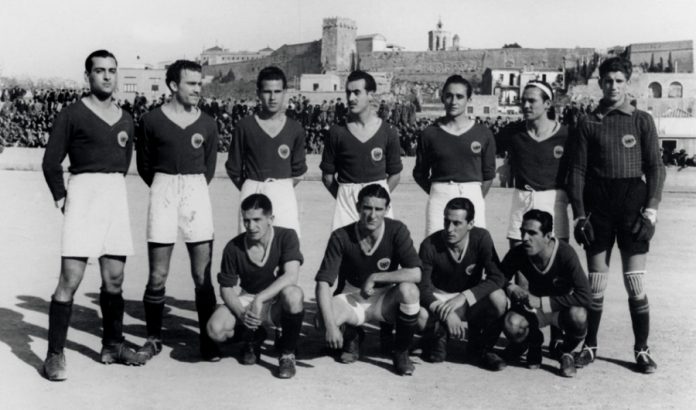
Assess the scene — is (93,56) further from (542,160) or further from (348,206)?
(542,160)

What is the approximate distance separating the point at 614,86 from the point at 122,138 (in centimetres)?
321

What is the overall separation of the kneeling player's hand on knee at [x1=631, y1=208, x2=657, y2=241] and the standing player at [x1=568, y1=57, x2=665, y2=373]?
0.01 metres

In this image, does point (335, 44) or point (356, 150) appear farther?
point (335, 44)

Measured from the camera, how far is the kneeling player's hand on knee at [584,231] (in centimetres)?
525

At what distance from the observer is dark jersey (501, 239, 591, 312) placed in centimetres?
520

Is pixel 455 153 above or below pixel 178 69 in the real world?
below

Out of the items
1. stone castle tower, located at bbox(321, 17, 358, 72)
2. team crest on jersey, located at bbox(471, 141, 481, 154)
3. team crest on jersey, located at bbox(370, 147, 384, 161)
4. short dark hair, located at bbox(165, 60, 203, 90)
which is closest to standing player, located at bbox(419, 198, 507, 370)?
team crest on jersey, located at bbox(471, 141, 481, 154)

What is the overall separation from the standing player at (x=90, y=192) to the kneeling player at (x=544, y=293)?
2.51m

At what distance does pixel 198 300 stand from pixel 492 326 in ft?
6.59

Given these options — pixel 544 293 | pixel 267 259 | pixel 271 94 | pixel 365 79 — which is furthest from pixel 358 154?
pixel 544 293

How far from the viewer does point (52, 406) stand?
14.4 ft

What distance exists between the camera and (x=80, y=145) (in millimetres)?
5055

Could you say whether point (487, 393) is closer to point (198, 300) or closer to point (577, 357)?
point (577, 357)

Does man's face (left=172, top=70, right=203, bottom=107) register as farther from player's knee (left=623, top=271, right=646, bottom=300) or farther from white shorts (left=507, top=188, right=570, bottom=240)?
player's knee (left=623, top=271, right=646, bottom=300)
